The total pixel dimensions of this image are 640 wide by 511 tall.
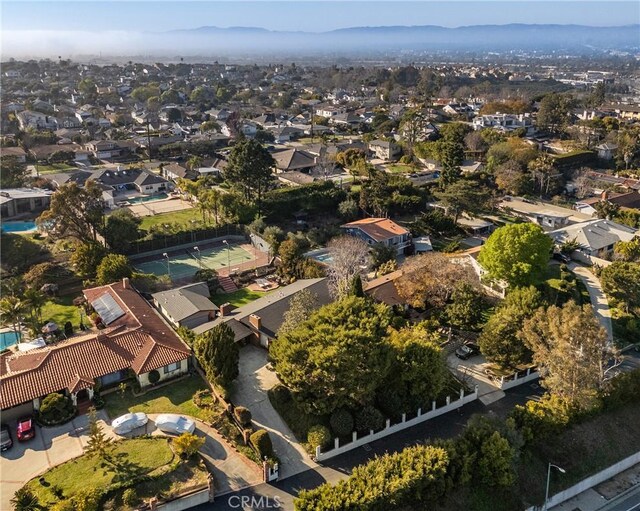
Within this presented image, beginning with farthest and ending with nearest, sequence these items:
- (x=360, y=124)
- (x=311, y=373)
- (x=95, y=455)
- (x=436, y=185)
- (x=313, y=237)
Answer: (x=360, y=124) < (x=436, y=185) < (x=313, y=237) < (x=311, y=373) < (x=95, y=455)

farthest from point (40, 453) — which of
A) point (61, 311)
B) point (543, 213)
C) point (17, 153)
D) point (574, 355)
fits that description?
point (17, 153)

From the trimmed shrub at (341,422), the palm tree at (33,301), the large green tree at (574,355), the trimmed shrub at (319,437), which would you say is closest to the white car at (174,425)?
the trimmed shrub at (319,437)

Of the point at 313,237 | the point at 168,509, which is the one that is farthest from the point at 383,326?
the point at 313,237

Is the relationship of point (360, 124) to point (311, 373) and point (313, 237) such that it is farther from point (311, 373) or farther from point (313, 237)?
point (311, 373)

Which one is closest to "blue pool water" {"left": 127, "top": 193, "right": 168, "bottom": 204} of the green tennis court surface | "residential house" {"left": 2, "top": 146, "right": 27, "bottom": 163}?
the green tennis court surface

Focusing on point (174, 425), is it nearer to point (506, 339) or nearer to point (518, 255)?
point (506, 339)

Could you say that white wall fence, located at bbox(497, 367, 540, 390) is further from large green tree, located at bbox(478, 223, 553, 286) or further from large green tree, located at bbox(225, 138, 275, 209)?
large green tree, located at bbox(225, 138, 275, 209)
